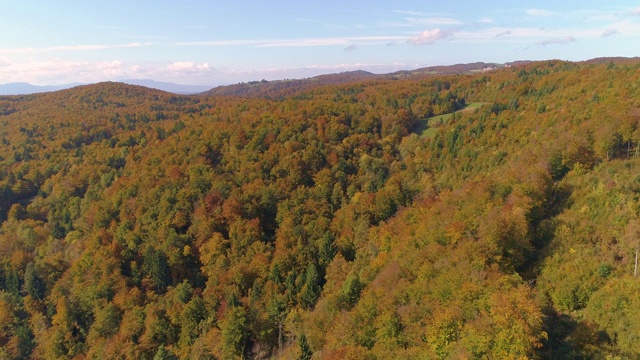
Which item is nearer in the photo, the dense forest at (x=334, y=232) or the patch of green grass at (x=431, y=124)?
the dense forest at (x=334, y=232)

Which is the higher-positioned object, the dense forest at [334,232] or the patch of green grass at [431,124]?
the patch of green grass at [431,124]

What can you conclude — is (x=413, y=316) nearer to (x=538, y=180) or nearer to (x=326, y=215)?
(x=538, y=180)

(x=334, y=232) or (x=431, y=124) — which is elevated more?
(x=431, y=124)

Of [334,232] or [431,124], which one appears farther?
[431,124]

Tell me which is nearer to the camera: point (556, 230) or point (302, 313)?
point (556, 230)

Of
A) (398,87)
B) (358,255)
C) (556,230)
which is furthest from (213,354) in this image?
(398,87)

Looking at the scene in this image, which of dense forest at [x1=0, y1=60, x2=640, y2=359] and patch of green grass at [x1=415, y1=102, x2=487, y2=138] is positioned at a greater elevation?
patch of green grass at [x1=415, y1=102, x2=487, y2=138]

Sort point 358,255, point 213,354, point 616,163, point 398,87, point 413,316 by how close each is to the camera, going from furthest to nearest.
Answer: point 398,87
point 358,255
point 213,354
point 616,163
point 413,316

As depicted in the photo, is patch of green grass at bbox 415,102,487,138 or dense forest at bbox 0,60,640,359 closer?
dense forest at bbox 0,60,640,359
